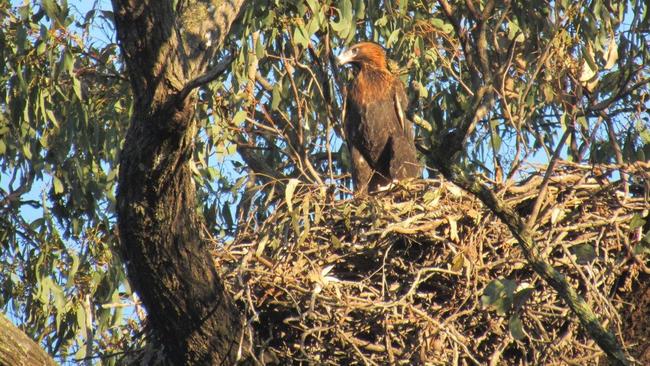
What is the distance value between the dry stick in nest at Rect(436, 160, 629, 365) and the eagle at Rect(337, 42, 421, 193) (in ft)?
11.0

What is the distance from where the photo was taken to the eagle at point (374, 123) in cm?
659

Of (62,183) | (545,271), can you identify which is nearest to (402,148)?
(62,183)

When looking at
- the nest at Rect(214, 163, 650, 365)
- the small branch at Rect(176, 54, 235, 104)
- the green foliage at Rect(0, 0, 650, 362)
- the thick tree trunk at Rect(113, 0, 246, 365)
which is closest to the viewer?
the small branch at Rect(176, 54, 235, 104)

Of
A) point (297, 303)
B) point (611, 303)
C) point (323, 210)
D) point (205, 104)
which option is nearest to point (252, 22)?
point (205, 104)

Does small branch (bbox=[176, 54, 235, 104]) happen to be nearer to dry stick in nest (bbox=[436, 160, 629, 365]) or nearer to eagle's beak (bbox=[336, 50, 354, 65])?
dry stick in nest (bbox=[436, 160, 629, 365])

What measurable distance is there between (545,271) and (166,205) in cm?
116

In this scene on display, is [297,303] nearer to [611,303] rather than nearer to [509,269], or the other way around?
[509,269]

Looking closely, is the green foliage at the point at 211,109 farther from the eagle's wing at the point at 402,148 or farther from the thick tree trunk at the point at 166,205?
the thick tree trunk at the point at 166,205

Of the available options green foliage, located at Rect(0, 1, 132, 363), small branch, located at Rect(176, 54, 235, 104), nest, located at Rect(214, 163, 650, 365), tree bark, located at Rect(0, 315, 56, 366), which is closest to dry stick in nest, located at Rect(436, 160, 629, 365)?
nest, located at Rect(214, 163, 650, 365)

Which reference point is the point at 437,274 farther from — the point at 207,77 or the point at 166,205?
the point at 207,77

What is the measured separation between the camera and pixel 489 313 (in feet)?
12.8

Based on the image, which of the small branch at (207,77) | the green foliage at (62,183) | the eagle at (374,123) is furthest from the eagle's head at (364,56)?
the small branch at (207,77)

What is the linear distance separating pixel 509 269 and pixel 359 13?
169 centimetres

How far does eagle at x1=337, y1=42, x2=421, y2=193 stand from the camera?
659 centimetres
